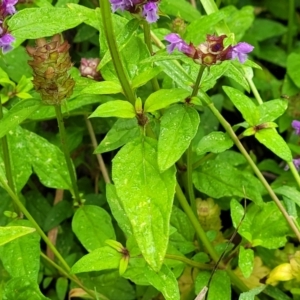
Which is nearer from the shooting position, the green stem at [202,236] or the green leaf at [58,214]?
the green stem at [202,236]

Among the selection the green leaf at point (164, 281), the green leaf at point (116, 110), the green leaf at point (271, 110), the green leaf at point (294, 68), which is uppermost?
the green leaf at point (116, 110)

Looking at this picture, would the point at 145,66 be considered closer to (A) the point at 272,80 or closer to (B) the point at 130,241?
(B) the point at 130,241

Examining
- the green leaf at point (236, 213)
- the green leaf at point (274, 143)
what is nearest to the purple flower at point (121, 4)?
the green leaf at point (274, 143)

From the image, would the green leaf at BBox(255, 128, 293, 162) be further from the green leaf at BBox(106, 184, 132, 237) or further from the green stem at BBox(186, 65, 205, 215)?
the green leaf at BBox(106, 184, 132, 237)

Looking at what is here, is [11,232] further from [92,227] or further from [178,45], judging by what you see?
[178,45]

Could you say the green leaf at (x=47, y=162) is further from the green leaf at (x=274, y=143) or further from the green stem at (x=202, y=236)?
the green leaf at (x=274, y=143)

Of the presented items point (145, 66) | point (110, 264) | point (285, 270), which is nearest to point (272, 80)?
point (285, 270)

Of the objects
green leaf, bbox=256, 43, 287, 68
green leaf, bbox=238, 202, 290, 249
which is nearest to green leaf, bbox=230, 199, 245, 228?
green leaf, bbox=238, 202, 290, 249
